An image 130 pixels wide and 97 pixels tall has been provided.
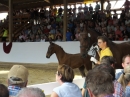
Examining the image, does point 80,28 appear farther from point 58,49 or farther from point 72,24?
point 58,49

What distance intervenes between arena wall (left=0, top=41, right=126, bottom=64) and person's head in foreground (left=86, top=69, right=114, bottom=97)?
29.7 feet

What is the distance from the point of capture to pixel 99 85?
67.0 inches

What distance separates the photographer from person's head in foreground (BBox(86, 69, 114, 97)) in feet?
5.53

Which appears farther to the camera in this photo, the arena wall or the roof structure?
the roof structure

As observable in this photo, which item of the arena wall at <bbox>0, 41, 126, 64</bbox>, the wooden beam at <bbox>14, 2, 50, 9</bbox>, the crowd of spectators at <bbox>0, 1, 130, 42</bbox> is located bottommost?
the arena wall at <bbox>0, 41, 126, 64</bbox>

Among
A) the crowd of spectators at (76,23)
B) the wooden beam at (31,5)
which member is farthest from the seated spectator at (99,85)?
the wooden beam at (31,5)

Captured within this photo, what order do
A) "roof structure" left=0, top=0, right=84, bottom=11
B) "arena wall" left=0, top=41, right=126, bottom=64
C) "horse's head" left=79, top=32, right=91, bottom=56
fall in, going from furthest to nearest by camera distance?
"roof structure" left=0, top=0, right=84, bottom=11
"arena wall" left=0, top=41, right=126, bottom=64
"horse's head" left=79, top=32, right=91, bottom=56

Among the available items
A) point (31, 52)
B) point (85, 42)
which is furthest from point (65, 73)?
point (31, 52)

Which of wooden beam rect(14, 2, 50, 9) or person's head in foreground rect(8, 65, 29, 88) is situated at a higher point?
wooden beam rect(14, 2, 50, 9)

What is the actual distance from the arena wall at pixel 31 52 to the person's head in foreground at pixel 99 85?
29.7ft

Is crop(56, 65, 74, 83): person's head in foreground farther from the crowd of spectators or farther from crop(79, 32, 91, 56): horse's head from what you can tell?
the crowd of spectators

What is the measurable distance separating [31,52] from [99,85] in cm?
1070

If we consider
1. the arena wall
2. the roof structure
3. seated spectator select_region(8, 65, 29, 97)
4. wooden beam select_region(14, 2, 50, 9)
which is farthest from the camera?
wooden beam select_region(14, 2, 50, 9)

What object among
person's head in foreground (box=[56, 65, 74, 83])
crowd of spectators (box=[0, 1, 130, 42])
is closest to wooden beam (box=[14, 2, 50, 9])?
crowd of spectators (box=[0, 1, 130, 42])
